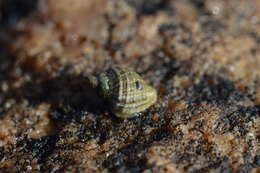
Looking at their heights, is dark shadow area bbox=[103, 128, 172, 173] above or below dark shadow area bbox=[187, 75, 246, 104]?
below

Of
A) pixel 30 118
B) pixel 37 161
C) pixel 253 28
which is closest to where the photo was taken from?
pixel 37 161

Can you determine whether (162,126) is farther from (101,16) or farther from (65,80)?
(101,16)

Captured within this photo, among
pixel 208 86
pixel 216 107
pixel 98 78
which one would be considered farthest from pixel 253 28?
pixel 98 78

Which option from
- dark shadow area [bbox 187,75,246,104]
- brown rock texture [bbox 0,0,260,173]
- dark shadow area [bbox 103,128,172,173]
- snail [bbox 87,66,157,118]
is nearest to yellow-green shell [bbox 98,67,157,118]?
snail [bbox 87,66,157,118]

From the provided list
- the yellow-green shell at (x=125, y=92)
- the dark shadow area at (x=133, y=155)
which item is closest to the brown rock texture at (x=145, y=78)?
the dark shadow area at (x=133, y=155)

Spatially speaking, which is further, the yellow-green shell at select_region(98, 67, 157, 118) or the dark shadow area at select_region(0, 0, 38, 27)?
the dark shadow area at select_region(0, 0, 38, 27)

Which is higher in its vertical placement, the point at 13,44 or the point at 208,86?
the point at 13,44

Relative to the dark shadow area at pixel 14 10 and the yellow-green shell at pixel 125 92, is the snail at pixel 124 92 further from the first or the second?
the dark shadow area at pixel 14 10

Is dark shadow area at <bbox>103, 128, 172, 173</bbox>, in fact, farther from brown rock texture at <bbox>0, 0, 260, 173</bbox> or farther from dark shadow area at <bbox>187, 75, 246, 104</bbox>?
dark shadow area at <bbox>187, 75, 246, 104</bbox>
